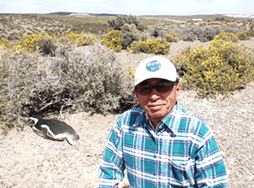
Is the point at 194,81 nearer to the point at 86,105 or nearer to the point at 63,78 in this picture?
the point at 86,105

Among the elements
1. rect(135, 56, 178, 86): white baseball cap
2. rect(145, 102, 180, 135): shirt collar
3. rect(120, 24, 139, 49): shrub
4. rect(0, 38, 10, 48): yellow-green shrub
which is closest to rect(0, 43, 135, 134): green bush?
rect(0, 38, 10, 48): yellow-green shrub

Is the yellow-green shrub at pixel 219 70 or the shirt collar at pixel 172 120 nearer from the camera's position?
the shirt collar at pixel 172 120

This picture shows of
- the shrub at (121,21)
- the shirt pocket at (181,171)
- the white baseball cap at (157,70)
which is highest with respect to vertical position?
the shrub at (121,21)

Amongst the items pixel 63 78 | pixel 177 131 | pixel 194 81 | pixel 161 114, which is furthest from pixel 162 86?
pixel 194 81

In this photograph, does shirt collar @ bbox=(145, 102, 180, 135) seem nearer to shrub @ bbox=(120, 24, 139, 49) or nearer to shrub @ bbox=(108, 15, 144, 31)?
shrub @ bbox=(120, 24, 139, 49)

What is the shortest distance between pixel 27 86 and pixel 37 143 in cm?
144

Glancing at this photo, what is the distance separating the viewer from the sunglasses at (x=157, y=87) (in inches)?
44.5

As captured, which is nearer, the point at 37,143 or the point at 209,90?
the point at 37,143

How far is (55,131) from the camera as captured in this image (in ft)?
13.2

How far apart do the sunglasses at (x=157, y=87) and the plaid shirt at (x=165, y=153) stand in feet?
0.57

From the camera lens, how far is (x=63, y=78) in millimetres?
5008

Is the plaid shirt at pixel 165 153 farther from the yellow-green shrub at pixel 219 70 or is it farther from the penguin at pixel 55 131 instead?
the yellow-green shrub at pixel 219 70

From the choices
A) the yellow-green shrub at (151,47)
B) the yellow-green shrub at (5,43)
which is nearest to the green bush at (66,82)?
the yellow-green shrub at (5,43)

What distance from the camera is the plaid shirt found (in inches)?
42.4
